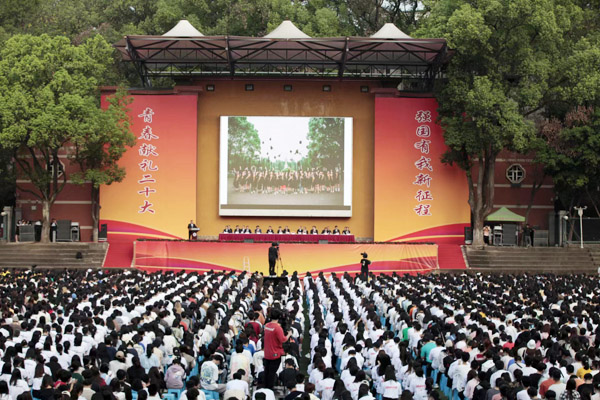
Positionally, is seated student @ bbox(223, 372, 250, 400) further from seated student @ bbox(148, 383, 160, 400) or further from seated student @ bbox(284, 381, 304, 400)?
seated student @ bbox(148, 383, 160, 400)

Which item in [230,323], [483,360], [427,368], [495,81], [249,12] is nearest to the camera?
[483,360]

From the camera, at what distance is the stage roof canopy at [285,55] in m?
25.9

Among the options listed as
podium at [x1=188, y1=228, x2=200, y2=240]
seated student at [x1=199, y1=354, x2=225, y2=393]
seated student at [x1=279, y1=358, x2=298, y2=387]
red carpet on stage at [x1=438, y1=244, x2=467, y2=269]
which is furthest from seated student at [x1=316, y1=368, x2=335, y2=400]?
podium at [x1=188, y1=228, x2=200, y2=240]

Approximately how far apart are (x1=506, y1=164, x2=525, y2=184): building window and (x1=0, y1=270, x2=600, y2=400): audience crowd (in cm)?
1367

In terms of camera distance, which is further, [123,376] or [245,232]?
[245,232]

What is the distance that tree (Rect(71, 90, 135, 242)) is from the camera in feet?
85.9

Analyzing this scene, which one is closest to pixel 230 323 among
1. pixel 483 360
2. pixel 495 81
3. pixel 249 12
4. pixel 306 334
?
pixel 306 334

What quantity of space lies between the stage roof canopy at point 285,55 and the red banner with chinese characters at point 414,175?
147 cm

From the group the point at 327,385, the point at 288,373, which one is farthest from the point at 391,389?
the point at 288,373

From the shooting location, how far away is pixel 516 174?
1186 inches

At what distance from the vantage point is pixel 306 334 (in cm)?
1586

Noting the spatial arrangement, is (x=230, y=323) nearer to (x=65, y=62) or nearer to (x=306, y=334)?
(x=306, y=334)

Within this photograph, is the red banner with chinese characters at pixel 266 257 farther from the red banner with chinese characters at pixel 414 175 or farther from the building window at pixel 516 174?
the building window at pixel 516 174

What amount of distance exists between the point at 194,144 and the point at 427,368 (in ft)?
60.7
